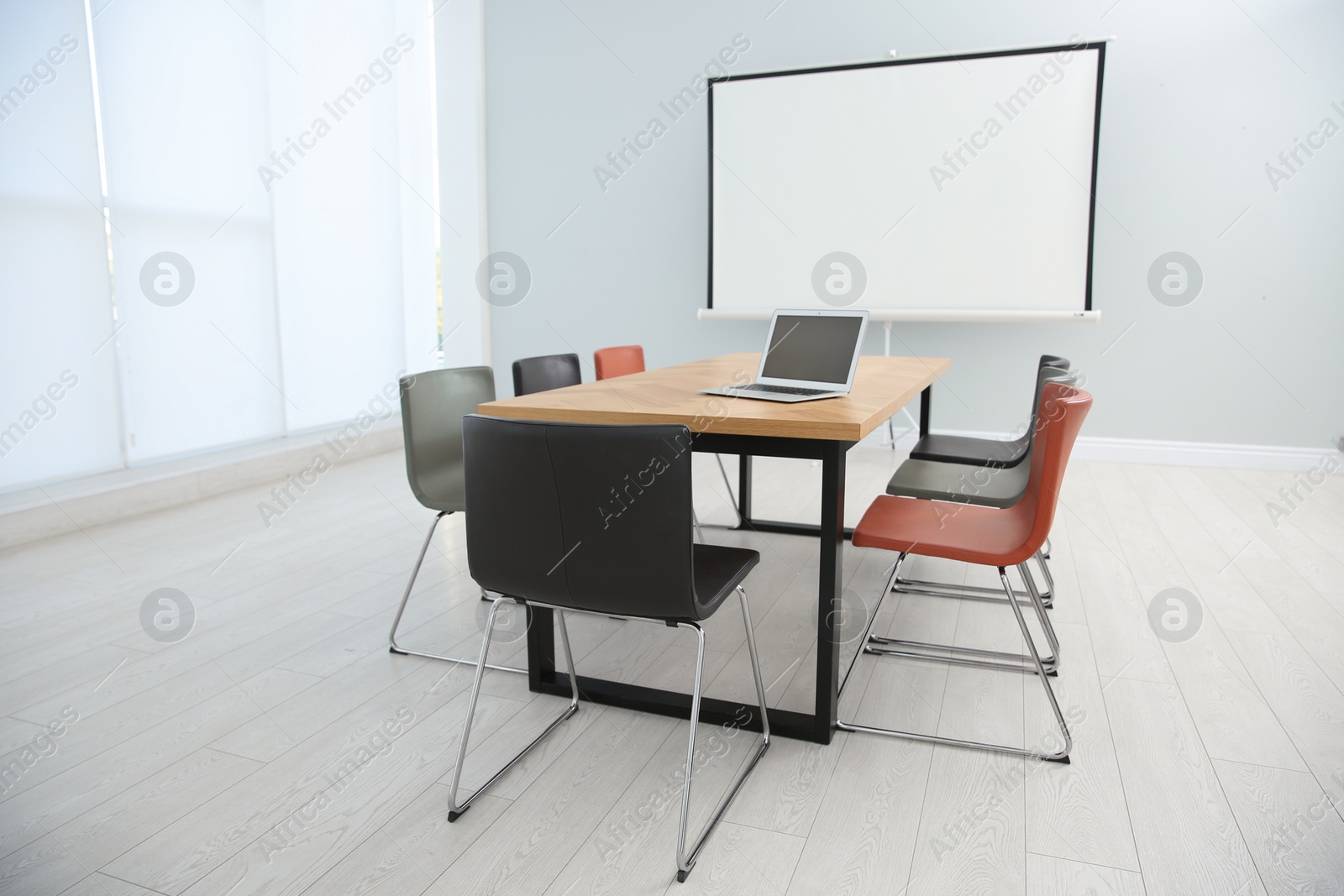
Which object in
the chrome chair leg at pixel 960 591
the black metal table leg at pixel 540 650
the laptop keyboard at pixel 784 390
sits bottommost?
the chrome chair leg at pixel 960 591

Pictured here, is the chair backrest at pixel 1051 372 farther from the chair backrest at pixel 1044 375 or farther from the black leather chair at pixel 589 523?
the black leather chair at pixel 589 523

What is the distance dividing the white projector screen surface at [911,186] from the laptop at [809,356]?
2774 mm

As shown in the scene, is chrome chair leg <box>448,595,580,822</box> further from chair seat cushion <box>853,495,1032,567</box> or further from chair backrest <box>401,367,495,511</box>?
chair seat cushion <box>853,495,1032,567</box>

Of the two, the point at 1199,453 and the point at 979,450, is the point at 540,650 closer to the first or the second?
the point at 979,450

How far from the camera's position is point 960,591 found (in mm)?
2799

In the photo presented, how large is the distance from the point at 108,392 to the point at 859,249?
3.98 m

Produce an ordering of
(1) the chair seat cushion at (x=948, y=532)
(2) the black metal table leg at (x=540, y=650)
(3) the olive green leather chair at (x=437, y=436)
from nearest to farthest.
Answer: (1) the chair seat cushion at (x=948, y=532)
(2) the black metal table leg at (x=540, y=650)
(3) the olive green leather chair at (x=437, y=436)

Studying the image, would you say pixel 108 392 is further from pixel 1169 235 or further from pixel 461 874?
pixel 1169 235

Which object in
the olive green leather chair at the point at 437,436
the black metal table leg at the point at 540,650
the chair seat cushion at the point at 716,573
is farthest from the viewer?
the olive green leather chair at the point at 437,436

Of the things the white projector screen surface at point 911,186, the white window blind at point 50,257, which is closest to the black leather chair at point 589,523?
the white window blind at point 50,257

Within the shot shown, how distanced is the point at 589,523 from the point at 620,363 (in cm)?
212

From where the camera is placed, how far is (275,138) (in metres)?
4.66

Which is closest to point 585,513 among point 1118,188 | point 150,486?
point 150,486

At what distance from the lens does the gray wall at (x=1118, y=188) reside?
4445 mm
